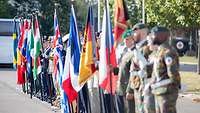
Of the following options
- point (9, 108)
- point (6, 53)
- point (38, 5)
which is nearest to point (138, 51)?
point (9, 108)

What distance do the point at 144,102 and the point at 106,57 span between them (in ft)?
7.35

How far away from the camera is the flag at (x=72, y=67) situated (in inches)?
486

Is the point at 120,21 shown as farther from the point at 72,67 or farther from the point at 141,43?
the point at 72,67

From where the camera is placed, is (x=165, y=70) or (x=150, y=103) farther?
(x=150, y=103)

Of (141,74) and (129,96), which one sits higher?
(141,74)

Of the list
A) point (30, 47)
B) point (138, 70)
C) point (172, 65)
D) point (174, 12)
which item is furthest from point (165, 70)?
point (174, 12)

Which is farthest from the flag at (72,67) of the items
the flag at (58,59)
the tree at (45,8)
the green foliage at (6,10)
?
the tree at (45,8)

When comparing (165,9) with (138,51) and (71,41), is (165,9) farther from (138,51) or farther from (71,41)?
(138,51)

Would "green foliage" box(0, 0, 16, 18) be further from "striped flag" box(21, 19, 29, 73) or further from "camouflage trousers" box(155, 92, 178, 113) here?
"camouflage trousers" box(155, 92, 178, 113)

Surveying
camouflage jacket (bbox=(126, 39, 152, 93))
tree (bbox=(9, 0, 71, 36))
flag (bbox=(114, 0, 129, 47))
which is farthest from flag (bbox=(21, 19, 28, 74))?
tree (bbox=(9, 0, 71, 36))

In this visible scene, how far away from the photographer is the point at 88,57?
11383 millimetres

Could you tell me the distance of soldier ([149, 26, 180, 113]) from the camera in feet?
25.2

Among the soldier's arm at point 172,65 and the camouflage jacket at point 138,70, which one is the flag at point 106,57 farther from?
the soldier's arm at point 172,65

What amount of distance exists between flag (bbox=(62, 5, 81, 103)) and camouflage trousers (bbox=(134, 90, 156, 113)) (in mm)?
3525
